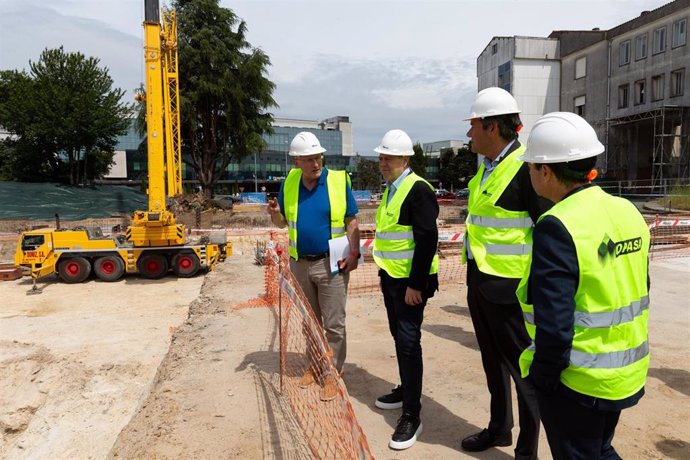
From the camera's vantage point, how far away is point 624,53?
30.3 m

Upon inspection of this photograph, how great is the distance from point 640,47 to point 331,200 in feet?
106

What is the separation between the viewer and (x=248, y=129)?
105 ft

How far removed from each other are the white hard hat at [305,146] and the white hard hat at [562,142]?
6.82ft

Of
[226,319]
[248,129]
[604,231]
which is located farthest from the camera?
[248,129]

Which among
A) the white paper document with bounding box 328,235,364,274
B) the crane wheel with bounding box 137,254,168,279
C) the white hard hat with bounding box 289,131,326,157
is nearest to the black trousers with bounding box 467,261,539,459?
the white paper document with bounding box 328,235,364,274

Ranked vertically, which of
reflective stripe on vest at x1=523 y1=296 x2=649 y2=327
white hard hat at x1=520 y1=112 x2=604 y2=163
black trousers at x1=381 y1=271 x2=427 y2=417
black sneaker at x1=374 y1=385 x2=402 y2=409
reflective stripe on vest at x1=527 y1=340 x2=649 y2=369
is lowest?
black sneaker at x1=374 y1=385 x2=402 y2=409

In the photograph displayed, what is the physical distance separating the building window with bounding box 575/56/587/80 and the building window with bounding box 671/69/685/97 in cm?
748

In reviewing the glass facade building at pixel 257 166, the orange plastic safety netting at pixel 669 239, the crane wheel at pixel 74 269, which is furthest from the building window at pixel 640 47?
the glass facade building at pixel 257 166

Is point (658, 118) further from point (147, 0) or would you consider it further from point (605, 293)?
point (605, 293)

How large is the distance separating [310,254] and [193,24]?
30.4 metres

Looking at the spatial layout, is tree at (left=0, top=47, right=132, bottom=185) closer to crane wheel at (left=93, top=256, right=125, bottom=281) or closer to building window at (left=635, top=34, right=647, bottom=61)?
crane wheel at (left=93, top=256, right=125, bottom=281)

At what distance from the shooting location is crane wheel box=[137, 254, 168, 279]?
1339 cm

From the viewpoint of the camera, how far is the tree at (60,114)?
34.1 metres

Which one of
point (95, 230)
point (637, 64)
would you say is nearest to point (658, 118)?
point (637, 64)
